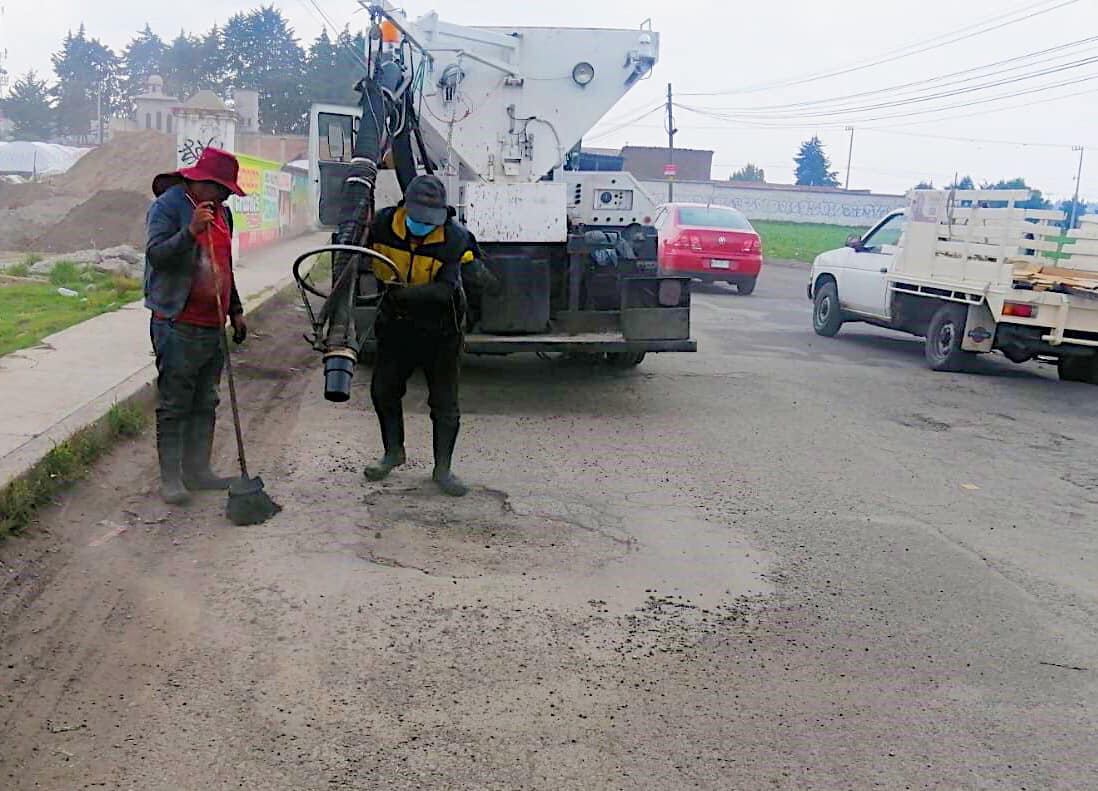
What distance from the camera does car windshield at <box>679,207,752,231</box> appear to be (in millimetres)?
20117

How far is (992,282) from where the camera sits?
11.4 m

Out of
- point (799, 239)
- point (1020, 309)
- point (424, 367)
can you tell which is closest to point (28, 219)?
point (1020, 309)

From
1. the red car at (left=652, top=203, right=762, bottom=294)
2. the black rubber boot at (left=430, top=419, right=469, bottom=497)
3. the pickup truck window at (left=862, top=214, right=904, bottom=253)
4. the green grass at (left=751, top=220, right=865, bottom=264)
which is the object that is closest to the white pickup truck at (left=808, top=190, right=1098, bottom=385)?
the pickup truck window at (left=862, top=214, right=904, bottom=253)

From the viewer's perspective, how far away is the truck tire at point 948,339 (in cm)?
1187

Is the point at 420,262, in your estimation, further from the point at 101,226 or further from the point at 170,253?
the point at 101,226

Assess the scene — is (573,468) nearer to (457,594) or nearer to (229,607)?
(457,594)

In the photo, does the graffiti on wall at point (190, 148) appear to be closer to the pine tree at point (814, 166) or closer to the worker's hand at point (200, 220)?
the worker's hand at point (200, 220)

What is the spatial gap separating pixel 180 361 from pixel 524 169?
14.5 feet

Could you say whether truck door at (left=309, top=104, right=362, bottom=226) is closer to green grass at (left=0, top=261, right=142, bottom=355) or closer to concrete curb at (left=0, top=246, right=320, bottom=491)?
concrete curb at (left=0, top=246, right=320, bottom=491)

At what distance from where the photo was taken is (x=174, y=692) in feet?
12.5

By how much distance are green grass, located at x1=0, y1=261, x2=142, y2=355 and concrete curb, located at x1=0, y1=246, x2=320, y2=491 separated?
81cm

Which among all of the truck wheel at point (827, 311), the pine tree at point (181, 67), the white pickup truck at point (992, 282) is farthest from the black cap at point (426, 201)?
the pine tree at point (181, 67)

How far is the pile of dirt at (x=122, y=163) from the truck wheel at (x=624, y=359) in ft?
103

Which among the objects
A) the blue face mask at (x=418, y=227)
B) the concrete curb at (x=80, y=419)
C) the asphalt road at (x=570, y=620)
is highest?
the blue face mask at (x=418, y=227)
